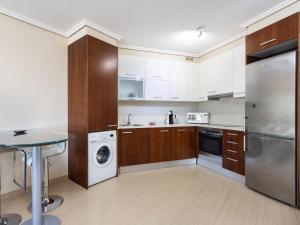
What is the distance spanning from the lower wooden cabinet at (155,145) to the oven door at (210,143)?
17 cm

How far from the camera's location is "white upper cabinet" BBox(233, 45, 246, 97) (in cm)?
309

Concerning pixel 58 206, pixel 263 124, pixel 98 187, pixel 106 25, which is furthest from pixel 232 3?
pixel 58 206

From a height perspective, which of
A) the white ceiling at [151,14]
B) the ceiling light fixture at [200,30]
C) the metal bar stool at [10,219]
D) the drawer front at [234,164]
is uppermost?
the white ceiling at [151,14]

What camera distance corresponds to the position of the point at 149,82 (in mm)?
3789

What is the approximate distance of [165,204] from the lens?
2.24 meters

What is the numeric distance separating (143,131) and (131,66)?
130cm

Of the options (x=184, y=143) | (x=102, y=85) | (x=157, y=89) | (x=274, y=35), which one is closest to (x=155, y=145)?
(x=184, y=143)

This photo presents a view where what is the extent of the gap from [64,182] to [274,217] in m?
2.86

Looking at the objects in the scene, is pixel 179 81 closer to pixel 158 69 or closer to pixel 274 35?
pixel 158 69

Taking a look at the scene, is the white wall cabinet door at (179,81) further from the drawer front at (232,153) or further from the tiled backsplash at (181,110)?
the drawer front at (232,153)

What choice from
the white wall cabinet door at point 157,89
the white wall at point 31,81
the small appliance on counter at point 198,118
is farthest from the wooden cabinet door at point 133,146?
the small appliance on counter at point 198,118

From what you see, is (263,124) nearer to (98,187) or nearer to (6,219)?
(98,187)

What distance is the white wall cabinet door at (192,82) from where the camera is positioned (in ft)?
13.7

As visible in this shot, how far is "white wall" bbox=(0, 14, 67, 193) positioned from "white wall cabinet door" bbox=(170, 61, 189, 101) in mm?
2126
